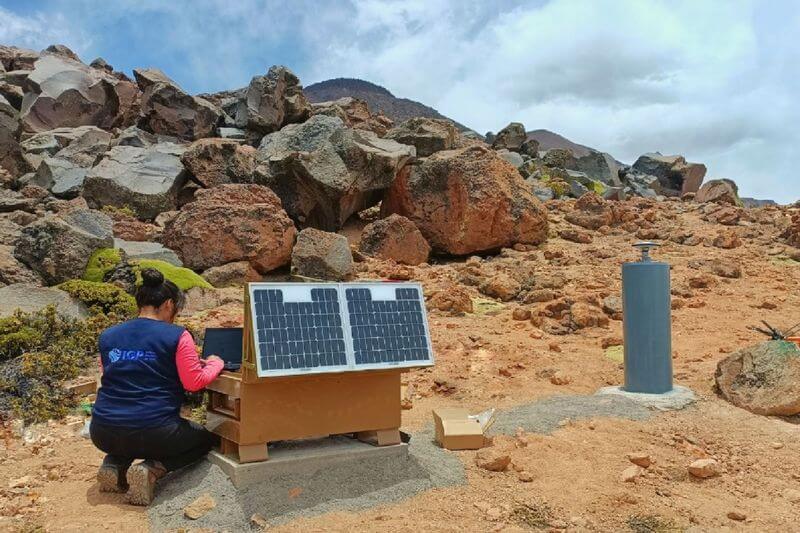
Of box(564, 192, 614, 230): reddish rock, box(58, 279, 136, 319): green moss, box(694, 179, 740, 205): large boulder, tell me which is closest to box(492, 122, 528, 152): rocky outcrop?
box(694, 179, 740, 205): large boulder

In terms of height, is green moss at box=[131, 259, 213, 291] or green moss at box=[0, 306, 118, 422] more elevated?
green moss at box=[131, 259, 213, 291]

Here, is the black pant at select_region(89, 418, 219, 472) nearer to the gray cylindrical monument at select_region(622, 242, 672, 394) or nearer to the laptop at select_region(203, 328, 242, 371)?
the laptop at select_region(203, 328, 242, 371)

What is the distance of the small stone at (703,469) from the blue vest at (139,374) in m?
3.58

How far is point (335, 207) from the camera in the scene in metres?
14.5

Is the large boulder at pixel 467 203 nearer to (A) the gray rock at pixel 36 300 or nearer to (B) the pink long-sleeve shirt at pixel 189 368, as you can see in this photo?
(A) the gray rock at pixel 36 300

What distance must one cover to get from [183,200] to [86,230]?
652 centimetres

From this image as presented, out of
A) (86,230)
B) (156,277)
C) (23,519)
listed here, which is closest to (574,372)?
(156,277)

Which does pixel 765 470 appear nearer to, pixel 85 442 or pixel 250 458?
pixel 250 458

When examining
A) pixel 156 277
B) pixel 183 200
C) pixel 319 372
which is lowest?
pixel 319 372

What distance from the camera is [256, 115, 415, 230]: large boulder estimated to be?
45.8ft

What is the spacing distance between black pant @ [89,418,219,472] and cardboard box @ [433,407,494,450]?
5.98 ft

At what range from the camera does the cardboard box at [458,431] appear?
17.9 ft

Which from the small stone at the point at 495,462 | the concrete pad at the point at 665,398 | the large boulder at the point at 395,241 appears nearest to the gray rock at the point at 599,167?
the large boulder at the point at 395,241

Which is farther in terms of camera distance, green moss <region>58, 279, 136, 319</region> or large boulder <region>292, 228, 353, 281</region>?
large boulder <region>292, 228, 353, 281</region>
